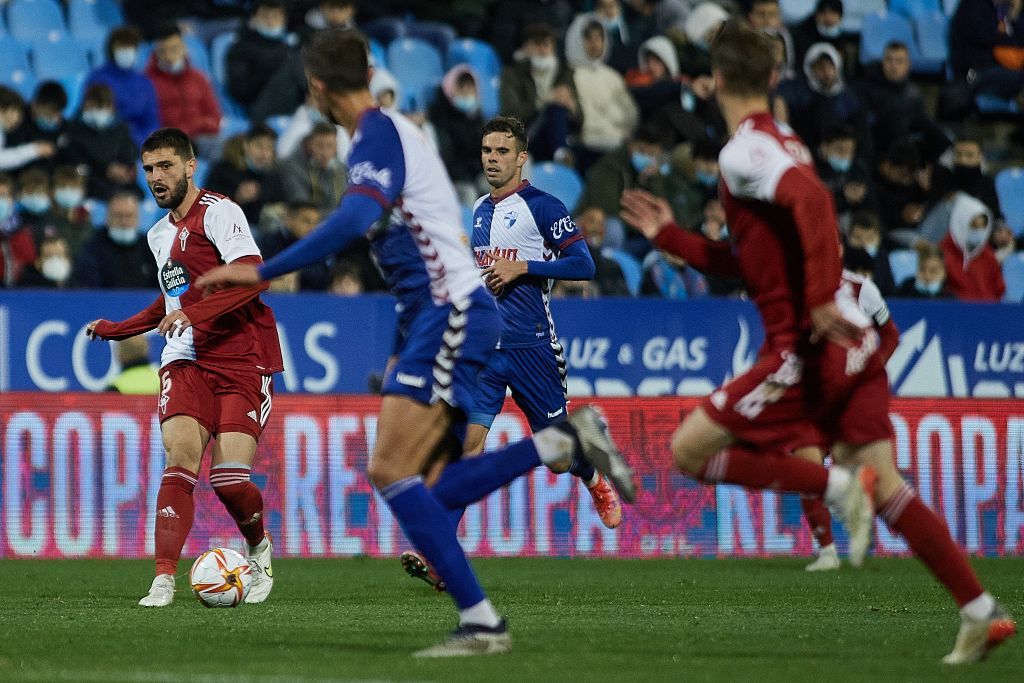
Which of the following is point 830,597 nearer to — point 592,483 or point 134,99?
point 592,483

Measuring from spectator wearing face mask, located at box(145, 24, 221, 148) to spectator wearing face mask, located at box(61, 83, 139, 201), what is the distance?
0.83m

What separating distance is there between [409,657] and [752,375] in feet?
5.75

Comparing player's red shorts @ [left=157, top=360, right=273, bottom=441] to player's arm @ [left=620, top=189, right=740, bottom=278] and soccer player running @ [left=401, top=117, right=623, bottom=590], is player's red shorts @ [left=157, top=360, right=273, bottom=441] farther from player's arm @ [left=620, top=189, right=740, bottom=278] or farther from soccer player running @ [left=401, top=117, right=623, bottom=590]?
player's arm @ [left=620, top=189, right=740, bottom=278]

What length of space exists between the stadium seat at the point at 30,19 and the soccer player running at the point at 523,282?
9693 mm

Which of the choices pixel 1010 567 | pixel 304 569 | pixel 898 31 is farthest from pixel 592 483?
pixel 898 31

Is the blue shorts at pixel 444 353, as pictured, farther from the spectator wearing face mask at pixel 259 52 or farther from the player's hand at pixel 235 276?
the spectator wearing face mask at pixel 259 52

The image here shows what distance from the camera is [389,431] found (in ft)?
21.9

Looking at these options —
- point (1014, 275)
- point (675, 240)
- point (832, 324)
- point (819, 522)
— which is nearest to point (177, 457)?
point (675, 240)

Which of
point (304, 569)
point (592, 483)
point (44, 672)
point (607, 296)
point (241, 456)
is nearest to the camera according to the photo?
point (44, 672)

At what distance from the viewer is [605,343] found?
15.3 meters

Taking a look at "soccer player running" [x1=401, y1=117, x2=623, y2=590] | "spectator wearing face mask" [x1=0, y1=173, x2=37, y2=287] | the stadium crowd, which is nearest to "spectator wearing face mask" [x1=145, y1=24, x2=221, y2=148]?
the stadium crowd

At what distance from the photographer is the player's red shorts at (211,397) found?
9281mm

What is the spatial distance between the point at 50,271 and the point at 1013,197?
10.9 meters

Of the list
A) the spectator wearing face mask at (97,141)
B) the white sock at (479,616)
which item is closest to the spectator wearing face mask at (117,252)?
the spectator wearing face mask at (97,141)
